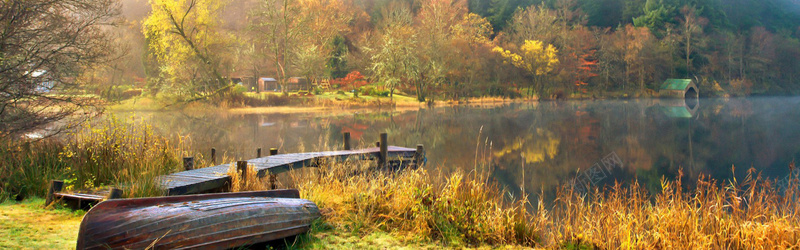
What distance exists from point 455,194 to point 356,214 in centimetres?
121

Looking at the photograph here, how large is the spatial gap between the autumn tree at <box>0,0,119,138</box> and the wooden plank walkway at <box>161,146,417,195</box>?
310 cm

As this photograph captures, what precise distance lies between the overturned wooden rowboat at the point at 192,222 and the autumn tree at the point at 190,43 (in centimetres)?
2976

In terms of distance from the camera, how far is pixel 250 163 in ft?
29.7

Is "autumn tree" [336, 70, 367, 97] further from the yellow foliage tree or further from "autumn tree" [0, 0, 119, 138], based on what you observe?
"autumn tree" [0, 0, 119, 138]

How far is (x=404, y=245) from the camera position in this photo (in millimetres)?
5844

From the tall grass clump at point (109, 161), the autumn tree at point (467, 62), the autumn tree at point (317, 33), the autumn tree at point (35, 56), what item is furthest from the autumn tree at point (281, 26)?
the tall grass clump at point (109, 161)

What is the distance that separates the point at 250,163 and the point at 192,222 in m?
4.66

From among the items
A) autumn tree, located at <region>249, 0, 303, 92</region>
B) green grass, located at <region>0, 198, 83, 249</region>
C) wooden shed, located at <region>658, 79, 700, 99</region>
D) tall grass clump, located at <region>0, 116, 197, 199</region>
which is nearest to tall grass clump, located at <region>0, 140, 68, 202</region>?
tall grass clump, located at <region>0, 116, 197, 199</region>

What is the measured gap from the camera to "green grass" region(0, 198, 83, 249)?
16.9ft

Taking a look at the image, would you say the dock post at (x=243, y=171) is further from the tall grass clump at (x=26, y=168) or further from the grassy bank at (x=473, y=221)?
the tall grass clump at (x=26, y=168)

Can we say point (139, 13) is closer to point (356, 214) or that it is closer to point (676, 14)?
point (356, 214)

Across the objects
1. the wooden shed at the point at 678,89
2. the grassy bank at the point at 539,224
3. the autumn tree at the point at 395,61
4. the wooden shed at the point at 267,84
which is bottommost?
the grassy bank at the point at 539,224

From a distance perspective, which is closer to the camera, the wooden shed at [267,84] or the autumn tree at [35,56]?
the autumn tree at [35,56]

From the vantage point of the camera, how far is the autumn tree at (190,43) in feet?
108
